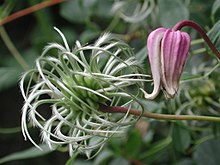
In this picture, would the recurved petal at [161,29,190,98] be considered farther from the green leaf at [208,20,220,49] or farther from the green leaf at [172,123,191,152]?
the green leaf at [172,123,191,152]

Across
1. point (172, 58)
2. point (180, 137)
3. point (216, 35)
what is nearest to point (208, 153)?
point (180, 137)

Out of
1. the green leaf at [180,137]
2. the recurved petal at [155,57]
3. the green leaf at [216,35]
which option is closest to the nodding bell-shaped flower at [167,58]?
the recurved petal at [155,57]

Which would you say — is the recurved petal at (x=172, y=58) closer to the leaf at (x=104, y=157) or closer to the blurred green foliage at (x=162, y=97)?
the blurred green foliage at (x=162, y=97)

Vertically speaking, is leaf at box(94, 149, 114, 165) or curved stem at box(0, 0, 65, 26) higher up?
curved stem at box(0, 0, 65, 26)

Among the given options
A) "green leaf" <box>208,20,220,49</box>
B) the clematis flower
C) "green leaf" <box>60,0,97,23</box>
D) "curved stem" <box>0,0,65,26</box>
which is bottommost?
"green leaf" <box>60,0,97,23</box>

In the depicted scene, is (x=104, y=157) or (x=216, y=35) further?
(x=104, y=157)

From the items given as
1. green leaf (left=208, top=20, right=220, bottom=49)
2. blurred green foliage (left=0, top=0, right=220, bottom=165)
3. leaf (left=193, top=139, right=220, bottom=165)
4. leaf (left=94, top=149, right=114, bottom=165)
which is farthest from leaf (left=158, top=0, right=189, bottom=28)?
leaf (left=94, top=149, right=114, bottom=165)

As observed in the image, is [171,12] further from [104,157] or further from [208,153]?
[104,157]
